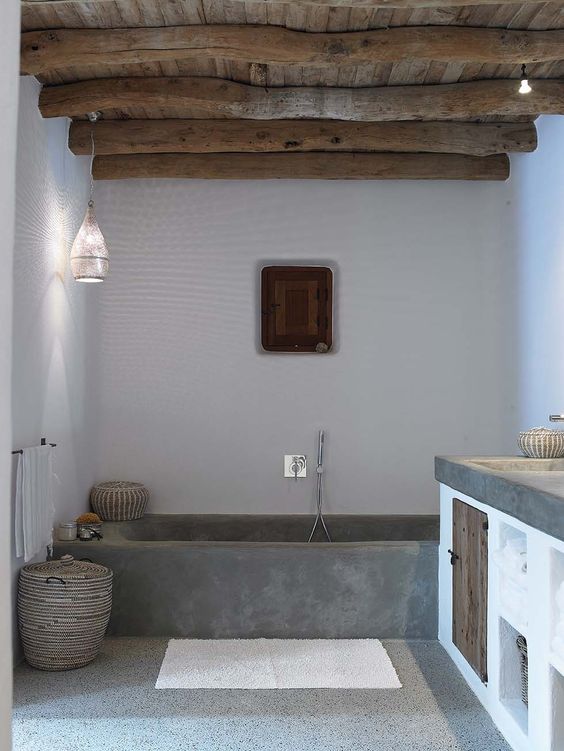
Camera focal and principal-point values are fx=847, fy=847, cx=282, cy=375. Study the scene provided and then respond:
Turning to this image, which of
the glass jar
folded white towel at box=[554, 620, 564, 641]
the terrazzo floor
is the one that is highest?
folded white towel at box=[554, 620, 564, 641]

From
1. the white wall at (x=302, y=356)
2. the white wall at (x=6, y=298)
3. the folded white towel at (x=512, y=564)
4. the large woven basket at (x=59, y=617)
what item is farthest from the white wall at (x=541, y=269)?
the white wall at (x=6, y=298)

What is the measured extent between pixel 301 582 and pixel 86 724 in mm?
1282

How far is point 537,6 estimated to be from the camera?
3.18 meters

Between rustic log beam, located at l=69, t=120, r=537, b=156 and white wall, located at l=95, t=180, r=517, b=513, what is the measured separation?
54 centimetres

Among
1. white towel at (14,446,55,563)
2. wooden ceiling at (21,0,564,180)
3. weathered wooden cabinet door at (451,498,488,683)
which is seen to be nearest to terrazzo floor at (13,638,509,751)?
weathered wooden cabinet door at (451,498,488,683)

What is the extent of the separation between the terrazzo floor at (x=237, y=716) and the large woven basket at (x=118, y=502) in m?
1.27

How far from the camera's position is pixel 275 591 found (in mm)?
3893

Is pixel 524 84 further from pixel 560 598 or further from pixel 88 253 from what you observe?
pixel 560 598

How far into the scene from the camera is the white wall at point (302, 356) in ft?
16.4

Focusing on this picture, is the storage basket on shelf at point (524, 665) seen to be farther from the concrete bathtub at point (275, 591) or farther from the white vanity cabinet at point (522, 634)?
the concrete bathtub at point (275, 591)

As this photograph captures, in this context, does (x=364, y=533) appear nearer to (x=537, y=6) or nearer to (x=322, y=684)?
(x=322, y=684)

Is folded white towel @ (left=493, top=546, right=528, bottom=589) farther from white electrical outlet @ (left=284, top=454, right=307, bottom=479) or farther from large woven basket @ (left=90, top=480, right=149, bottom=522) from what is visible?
large woven basket @ (left=90, top=480, right=149, bottom=522)

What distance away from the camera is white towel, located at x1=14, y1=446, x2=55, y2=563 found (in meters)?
3.50

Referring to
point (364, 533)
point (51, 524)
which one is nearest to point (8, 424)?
point (51, 524)
